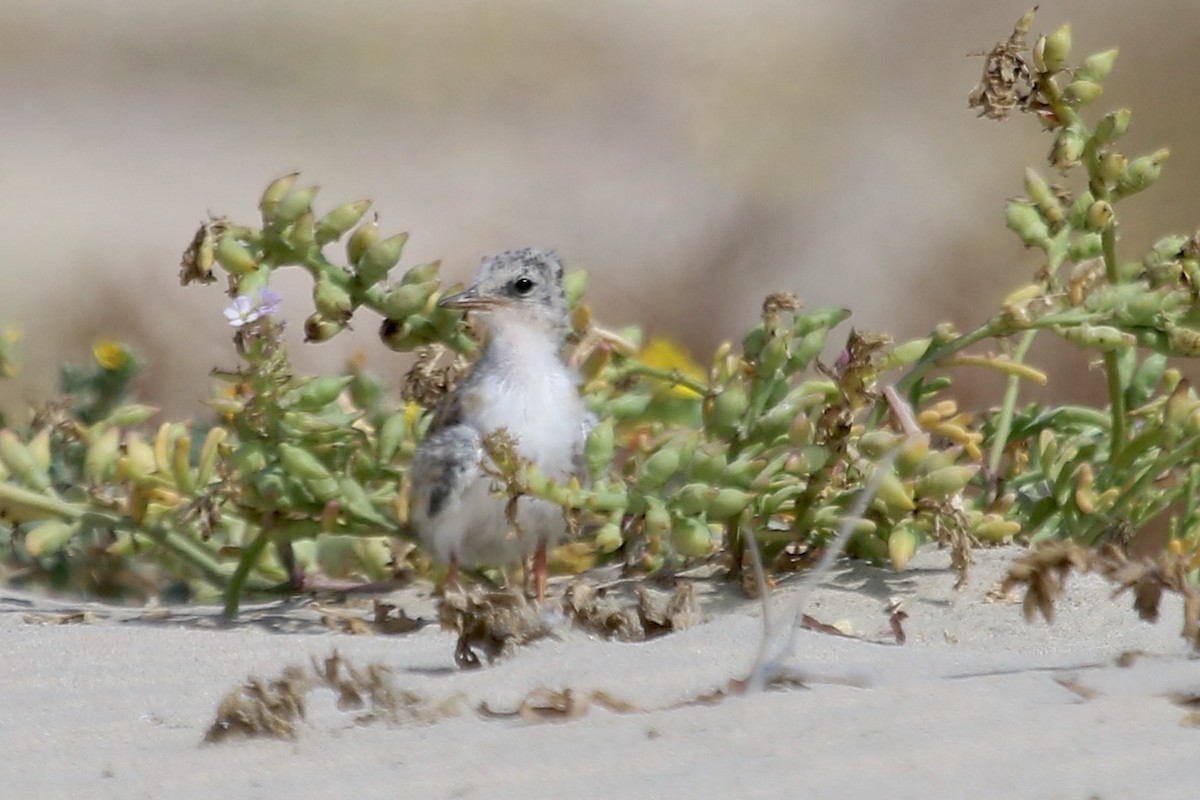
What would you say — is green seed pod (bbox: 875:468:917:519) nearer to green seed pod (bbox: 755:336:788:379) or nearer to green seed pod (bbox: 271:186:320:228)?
green seed pod (bbox: 755:336:788:379)

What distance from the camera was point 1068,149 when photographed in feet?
15.5

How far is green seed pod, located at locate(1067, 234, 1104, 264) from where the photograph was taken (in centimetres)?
529

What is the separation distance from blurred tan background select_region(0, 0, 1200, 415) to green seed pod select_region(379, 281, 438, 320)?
4.70m

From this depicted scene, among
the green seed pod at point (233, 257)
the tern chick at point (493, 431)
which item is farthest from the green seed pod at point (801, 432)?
the green seed pod at point (233, 257)

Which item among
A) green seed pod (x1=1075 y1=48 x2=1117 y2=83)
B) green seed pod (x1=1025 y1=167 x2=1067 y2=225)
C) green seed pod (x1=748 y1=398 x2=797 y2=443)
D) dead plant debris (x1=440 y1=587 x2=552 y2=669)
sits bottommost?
dead plant debris (x1=440 y1=587 x2=552 y2=669)

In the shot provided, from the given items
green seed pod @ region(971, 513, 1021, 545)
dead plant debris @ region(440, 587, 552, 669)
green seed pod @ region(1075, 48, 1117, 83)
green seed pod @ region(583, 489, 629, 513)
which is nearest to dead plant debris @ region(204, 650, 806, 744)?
dead plant debris @ region(440, 587, 552, 669)

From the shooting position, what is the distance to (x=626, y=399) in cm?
562

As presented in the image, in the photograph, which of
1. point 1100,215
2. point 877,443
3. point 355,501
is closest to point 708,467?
point 877,443

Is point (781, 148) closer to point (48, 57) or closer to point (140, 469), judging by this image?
point (48, 57)

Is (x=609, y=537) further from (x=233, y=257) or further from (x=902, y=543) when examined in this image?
(x=233, y=257)

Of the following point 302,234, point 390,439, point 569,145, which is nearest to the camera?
point 302,234

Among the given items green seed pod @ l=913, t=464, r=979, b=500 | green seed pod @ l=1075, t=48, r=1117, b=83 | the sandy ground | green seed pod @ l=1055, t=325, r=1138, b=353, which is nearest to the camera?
the sandy ground

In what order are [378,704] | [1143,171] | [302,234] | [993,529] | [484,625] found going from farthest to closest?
[993,529] < [302,234] < [1143,171] < [484,625] < [378,704]

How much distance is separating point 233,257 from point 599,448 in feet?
3.59
